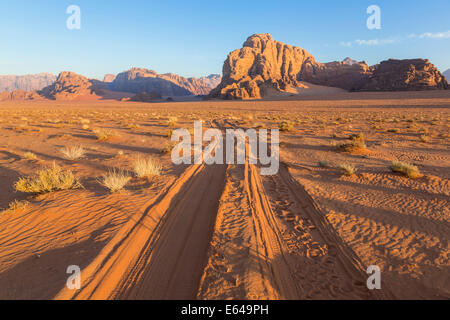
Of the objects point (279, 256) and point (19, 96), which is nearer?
point (279, 256)

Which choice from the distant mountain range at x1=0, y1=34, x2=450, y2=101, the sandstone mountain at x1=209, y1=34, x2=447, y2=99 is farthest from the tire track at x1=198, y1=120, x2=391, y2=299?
the sandstone mountain at x1=209, y1=34, x2=447, y2=99

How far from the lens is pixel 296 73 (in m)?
118

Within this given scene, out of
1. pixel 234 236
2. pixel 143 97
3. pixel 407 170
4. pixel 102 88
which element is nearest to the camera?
pixel 234 236

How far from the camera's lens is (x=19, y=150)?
35.9 feet

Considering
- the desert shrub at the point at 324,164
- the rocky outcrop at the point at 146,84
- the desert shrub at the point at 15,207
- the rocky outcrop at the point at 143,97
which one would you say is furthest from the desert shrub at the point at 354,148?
the rocky outcrop at the point at 146,84

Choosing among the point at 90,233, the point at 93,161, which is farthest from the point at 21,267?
the point at 93,161

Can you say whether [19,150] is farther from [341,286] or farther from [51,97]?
[51,97]

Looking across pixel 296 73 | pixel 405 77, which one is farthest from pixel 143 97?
pixel 405 77

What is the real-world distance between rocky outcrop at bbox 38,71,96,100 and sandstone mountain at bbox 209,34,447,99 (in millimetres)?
75383

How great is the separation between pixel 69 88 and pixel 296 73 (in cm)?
12491

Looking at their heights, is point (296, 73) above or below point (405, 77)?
above

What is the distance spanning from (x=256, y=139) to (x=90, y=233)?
33.6 ft

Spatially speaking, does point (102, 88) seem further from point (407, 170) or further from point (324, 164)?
point (407, 170)

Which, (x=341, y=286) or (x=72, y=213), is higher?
(x=72, y=213)
